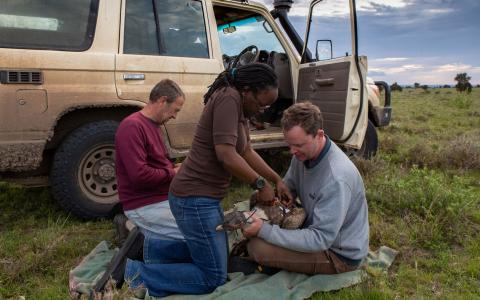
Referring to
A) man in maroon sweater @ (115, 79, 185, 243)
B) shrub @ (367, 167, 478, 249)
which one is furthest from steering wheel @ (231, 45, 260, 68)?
man in maroon sweater @ (115, 79, 185, 243)

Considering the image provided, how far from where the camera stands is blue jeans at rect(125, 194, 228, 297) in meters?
2.89

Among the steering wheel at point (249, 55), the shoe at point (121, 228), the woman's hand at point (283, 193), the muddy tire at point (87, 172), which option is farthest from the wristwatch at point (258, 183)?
the steering wheel at point (249, 55)

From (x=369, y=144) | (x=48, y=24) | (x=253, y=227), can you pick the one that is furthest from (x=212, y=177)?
(x=369, y=144)

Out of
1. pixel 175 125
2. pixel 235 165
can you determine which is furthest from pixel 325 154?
pixel 175 125

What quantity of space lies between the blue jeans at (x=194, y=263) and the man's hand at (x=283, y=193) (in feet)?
1.68

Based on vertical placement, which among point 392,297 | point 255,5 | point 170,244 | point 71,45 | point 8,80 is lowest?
point 392,297

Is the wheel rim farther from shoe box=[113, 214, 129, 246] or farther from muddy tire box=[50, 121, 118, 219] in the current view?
shoe box=[113, 214, 129, 246]

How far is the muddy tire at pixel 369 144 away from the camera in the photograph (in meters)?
6.23

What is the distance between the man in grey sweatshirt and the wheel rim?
1897 millimetres

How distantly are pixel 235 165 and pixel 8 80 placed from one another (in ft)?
7.46

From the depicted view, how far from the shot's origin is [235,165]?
269 centimetres

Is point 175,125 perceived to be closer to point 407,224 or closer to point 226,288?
point 226,288

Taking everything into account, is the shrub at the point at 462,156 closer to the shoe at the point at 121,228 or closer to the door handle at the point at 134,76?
the door handle at the point at 134,76

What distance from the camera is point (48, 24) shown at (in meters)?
4.00
